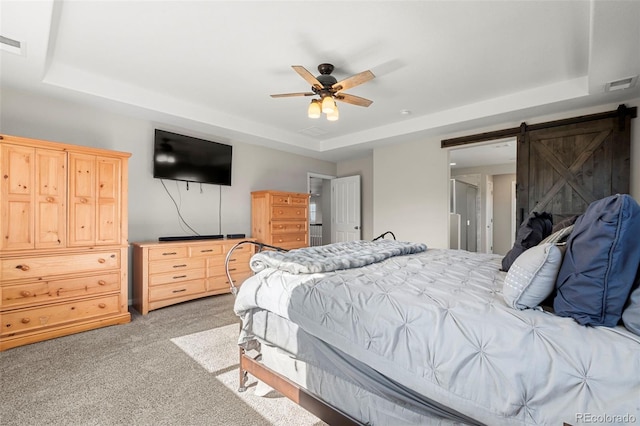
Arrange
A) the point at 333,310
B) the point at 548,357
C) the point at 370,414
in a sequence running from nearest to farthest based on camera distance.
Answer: the point at 548,357 < the point at 370,414 < the point at 333,310

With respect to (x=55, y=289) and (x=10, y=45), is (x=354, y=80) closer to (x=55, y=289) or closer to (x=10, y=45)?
(x=10, y=45)

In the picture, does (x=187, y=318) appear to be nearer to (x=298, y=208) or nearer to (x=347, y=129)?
(x=298, y=208)

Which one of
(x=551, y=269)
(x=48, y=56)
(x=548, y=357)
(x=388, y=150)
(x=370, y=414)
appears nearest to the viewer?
(x=548, y=357)

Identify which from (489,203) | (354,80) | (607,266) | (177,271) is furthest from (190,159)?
(489,203)

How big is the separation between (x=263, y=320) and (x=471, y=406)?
1.21 m

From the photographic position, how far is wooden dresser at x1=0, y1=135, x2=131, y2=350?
2600mm

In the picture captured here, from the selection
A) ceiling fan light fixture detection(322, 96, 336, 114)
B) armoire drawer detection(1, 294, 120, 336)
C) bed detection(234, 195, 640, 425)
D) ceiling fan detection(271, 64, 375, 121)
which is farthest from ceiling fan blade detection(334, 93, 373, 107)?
armoire drawer detection(1, 294, 120, 336)

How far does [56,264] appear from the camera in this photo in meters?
2.80

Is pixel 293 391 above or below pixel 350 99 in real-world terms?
below

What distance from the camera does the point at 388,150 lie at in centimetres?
530

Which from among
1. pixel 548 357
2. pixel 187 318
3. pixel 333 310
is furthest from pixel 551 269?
pixel 187 318

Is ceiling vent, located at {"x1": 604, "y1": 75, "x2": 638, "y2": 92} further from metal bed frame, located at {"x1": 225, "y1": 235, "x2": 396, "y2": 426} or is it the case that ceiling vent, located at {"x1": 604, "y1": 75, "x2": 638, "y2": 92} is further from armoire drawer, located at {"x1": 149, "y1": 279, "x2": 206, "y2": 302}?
armoire drawer, located at {"x1": 149, "y1": 279, "x2": 206, "y2": 302}

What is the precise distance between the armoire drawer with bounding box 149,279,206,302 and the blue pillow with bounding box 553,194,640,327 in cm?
382
